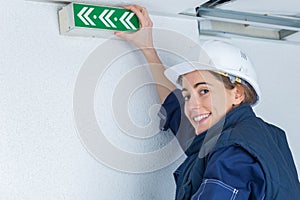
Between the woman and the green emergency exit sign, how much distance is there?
0.03 metres

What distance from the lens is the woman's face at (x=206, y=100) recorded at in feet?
5.22

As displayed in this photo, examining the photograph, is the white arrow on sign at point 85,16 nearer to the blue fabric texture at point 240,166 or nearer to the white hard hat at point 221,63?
the white hard hat at point 221,63

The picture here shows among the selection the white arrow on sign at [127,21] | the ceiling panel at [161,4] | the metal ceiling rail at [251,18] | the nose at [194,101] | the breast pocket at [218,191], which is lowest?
the breast pocket at [218,191]

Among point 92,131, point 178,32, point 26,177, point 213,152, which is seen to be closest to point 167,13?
point 178,32

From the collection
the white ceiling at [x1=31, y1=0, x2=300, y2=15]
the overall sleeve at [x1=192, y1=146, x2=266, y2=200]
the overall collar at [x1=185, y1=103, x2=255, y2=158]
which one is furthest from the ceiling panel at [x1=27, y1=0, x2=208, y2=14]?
the overall sleeve at [x1=192, y1=146, x2=266, y2=200]

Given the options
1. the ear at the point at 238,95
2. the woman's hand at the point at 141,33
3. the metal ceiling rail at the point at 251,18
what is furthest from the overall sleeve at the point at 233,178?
the metal ceiling rail at the point at 251,18

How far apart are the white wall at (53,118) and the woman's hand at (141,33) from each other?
0.04 metres

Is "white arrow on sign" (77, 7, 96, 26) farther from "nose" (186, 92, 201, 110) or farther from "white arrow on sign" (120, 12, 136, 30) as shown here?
"nose" (186, 92, 201, 110)

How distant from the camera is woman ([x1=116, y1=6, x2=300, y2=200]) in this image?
135 centimetres

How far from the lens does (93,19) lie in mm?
1599

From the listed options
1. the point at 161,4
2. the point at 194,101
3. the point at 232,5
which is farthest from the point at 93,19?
the point at 232,5

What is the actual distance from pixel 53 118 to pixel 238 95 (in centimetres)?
53

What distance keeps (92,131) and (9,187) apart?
0.97ft

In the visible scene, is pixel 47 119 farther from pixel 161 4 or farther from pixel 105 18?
pixel 161 4
